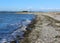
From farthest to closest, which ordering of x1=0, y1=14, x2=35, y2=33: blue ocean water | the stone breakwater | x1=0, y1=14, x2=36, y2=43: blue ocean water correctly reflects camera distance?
x1=0, y1=14, x2=35, y2=33: blue ocean water, x1=0, y1=14, x2=36, y2=43: blue ocean water, the stone breakwater

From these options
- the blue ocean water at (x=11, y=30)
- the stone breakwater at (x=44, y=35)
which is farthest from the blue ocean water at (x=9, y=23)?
the stone breakwater at (x=44, y=35)

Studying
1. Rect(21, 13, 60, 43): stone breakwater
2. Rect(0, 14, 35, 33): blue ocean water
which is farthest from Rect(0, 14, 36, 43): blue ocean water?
Rect(21, 13, 60, 43): stone breakwater

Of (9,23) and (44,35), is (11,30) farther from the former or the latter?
(9,23)

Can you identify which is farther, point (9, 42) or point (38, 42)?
point (9, 42)

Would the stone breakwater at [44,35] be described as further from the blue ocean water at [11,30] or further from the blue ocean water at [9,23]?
the blue ocean water at [9,23]

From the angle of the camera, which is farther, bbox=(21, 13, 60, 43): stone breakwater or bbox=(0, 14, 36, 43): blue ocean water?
bbox=(0, 14, 36, 43): blue ocean water

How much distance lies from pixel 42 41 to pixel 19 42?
6.00ft

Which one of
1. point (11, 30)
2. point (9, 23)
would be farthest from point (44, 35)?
point (9, 23)

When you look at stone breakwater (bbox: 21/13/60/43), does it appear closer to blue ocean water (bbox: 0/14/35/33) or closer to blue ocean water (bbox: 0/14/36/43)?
blue ocean water (bbox: 0/14/36/43)

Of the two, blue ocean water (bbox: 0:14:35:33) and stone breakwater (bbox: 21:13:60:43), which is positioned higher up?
stone breakwater (bbox: 21:13:60:43)

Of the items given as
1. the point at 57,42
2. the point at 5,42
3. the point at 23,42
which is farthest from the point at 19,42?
the point at 57,42

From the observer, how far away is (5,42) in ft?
53.4

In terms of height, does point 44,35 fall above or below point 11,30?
above

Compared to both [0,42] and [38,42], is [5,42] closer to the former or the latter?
[0,42]
